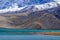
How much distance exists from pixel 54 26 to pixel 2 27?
389cm

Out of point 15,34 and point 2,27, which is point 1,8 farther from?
point 15,34

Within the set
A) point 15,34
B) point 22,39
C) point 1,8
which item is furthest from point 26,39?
point 1,8

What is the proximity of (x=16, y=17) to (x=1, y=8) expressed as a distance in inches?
54.3

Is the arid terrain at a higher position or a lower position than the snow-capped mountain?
lower

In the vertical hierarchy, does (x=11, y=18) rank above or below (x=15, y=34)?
above

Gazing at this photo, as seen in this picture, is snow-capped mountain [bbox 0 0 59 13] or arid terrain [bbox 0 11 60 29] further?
snow-capped mountain [bbox 0 0 59 13]

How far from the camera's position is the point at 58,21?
12.2 meters

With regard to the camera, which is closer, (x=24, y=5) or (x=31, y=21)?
(x=31, y=21)

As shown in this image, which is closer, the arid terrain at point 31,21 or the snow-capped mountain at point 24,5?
the arid terrain at point 31,21

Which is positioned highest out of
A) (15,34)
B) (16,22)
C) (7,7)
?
(7,7)

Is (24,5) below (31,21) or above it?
above

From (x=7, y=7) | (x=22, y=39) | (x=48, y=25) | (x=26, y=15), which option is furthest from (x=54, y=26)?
(x=7, y=7)

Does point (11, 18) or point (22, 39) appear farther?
point (11, 18)

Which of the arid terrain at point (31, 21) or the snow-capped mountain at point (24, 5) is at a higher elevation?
the snow-capped mountain at point (24, 5)
